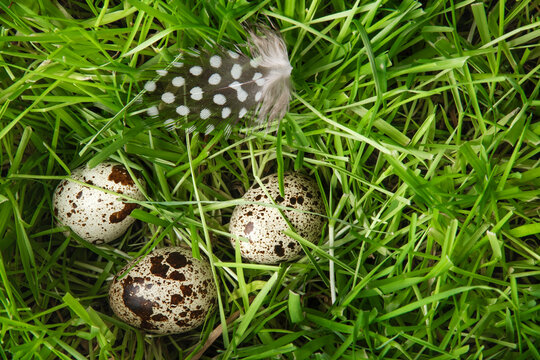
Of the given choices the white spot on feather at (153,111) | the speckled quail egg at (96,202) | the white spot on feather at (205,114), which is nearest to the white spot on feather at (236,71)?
the white spot on feather at (205,114)

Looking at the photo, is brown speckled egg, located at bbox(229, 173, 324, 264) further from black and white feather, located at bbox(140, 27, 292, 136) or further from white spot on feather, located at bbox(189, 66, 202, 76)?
white spot on feather, located at bbox(189, 66, 202, 76)

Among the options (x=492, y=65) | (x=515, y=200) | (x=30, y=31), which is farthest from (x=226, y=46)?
(x=515, y=200)

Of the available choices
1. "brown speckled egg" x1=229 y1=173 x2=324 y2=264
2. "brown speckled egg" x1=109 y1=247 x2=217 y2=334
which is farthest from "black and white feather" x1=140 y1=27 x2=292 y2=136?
"brown speckled egg" x1=109 y1=247 x2=217 y2=334

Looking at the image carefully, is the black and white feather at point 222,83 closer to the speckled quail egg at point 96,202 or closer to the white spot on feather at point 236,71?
the white spot on feather at point 236,71

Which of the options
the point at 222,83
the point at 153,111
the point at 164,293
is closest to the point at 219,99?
the point at 222,83

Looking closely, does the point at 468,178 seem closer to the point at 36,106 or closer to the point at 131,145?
the point at 131,145

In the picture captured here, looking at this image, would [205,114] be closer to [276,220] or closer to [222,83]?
[222,83]
